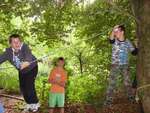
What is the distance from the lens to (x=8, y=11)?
422 inches

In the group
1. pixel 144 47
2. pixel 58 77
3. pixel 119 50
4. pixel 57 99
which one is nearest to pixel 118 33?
pixel 119 50

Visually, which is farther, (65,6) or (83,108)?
(65,6)

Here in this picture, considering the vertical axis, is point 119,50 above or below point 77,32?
below

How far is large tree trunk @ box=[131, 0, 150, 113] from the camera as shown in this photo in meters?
7.79

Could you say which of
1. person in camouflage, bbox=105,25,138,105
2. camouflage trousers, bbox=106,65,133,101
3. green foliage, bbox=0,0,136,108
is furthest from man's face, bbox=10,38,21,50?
green foliage, bbox=0,0,136,108

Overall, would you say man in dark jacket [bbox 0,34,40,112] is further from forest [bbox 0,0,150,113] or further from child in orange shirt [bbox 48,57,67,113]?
forest [bbox 0,0,150,113]

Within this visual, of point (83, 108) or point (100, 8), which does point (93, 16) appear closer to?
point (100, 8)

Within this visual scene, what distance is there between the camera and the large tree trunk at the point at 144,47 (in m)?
7.79

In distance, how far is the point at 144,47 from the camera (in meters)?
7.88

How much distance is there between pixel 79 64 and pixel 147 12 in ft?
16.0

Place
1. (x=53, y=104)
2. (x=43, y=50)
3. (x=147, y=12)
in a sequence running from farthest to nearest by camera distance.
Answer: (x=43, y=50), (x=53, y=104), (x=147, y=12)

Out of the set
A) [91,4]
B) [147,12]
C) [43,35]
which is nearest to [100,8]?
[91,4]

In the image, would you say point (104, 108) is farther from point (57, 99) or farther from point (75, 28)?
point (75, 28)

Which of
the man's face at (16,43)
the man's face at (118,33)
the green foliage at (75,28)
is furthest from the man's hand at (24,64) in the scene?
the green foliage at (75,28)
